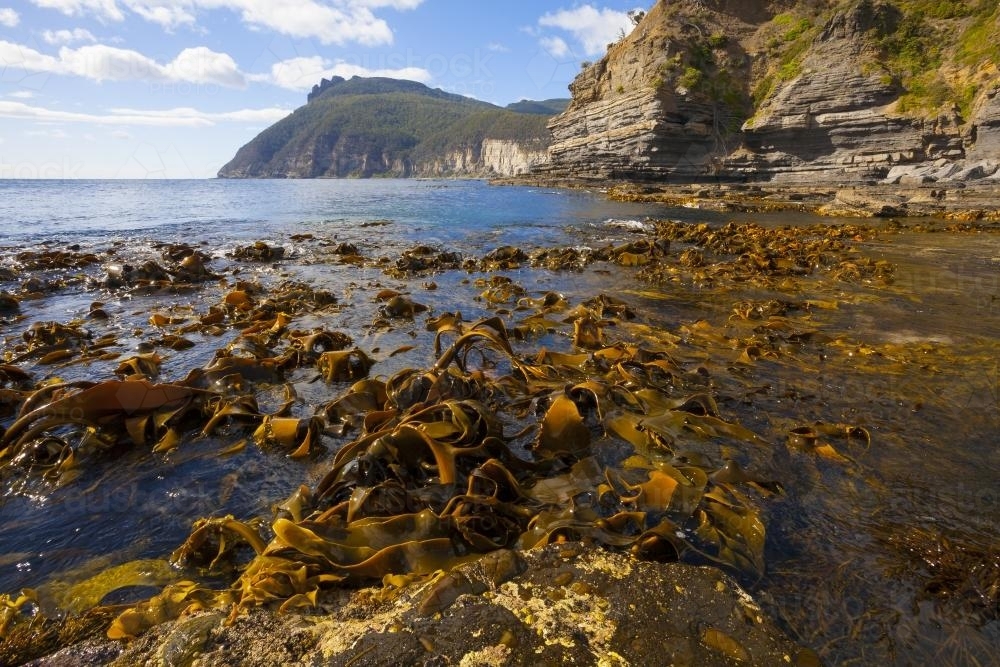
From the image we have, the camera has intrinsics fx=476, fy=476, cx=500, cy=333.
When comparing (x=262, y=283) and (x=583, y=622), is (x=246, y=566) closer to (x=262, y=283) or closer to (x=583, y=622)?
(x=583, y=622)

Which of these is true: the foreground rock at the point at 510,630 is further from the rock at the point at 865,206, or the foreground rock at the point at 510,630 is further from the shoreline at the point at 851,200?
the rock at the point at 865,206

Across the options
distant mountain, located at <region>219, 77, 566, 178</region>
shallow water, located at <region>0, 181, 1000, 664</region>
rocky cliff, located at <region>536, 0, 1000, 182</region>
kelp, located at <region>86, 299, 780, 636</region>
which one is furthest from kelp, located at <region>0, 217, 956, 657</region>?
distant mountain, located at <region>219, 77, 566, 178</region>

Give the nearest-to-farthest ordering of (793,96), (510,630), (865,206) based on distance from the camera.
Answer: (510,630), (865,206), (793,96)

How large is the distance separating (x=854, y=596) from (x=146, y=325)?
7165 millimetres

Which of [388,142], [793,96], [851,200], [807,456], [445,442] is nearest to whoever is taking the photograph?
[445,442]

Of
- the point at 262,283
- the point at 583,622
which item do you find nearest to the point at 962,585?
the point at 583,622

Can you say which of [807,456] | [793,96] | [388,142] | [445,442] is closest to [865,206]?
[793,96]

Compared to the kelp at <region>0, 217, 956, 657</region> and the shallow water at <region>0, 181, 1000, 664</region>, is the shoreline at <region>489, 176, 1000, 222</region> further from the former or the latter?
the kelp at <region>0, 217, 956, 657</region>

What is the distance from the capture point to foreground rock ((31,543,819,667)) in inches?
57.3

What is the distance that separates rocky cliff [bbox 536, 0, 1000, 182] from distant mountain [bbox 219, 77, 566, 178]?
257 ft

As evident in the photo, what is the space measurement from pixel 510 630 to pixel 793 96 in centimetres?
4095

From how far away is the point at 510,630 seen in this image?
1531mm

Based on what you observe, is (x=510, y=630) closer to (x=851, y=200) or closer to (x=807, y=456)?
(x=807, y=456)

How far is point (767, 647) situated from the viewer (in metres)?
1.50
